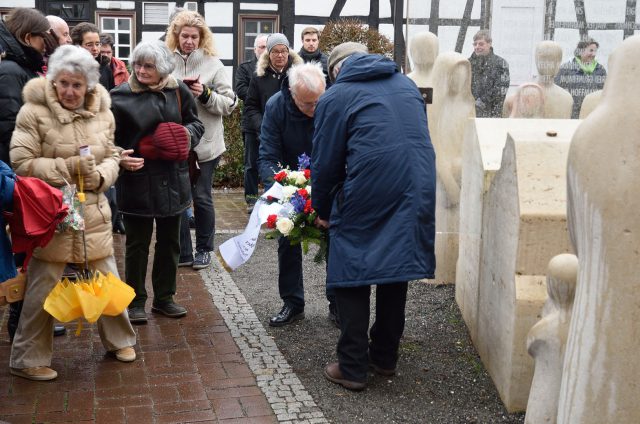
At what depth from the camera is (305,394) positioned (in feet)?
15.4

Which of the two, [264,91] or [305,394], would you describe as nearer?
[305,394]

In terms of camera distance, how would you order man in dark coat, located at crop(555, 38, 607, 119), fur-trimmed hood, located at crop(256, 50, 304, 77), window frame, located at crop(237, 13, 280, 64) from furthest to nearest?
window frame, located at crop(237, 13, 280, 64), fur-trimmed hood, located at crop(256, 50, 304, 77), man in dark coat, located at crop(555, 38, 607, 119)

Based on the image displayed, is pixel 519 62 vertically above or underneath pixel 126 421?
above

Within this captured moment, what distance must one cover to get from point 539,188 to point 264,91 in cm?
534

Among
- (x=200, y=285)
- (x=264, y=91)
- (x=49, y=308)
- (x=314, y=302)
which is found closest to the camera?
(x=49, y=308)

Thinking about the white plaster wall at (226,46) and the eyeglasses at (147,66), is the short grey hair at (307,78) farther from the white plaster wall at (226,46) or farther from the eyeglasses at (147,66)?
the white plaster wall at (226,46)

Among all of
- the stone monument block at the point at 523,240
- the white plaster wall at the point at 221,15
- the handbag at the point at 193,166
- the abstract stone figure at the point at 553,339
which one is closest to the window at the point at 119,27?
the white plaster wall at the point at 221,15

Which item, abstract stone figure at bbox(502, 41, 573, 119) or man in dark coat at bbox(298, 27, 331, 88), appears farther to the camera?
man in dark coat at bbox(298, 27, 331, 88)

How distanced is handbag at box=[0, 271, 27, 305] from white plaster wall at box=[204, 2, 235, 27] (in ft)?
50.0

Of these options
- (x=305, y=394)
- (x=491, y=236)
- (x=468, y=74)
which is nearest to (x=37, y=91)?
(x=305, y=394)

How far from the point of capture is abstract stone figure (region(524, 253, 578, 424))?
8.63ft

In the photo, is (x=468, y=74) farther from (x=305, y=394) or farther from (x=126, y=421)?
(x=126, y=421)

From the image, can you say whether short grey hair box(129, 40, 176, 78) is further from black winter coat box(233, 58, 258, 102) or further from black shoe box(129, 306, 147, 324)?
black winter coat box(233, 58, 258, 102)

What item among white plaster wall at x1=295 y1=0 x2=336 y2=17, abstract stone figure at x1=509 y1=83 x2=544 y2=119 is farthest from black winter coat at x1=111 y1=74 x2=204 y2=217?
white plaster wall at x1=295 y1=0 x2=336 y2=17
